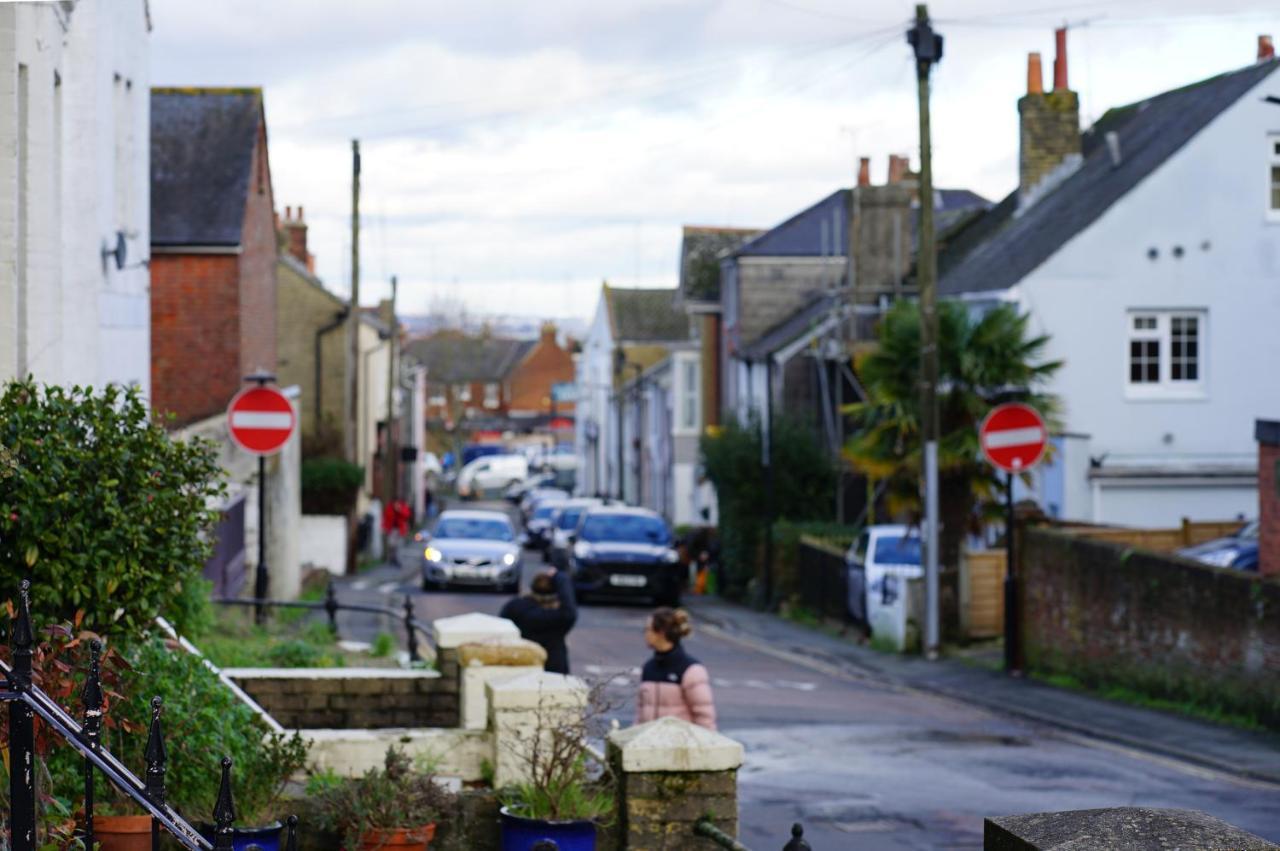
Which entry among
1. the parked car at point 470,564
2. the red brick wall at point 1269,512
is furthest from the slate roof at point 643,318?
the red brick wall at point 1269,512

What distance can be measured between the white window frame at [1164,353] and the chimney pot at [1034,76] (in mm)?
8210

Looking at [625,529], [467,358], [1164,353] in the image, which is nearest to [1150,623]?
[1164,353]

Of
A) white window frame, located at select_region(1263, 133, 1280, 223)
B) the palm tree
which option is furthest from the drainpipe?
white window frame, located at select_region(1263, 133, 1280, 223)

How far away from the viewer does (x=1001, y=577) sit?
88.7 feet

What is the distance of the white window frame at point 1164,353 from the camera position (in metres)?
32.3

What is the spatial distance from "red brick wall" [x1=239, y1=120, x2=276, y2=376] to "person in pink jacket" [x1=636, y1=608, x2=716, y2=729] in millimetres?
21097

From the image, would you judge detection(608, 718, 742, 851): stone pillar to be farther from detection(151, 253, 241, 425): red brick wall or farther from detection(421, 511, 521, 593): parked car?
detection(421, 511, 521, 593): parked car

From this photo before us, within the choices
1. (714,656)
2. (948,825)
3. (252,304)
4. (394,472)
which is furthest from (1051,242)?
(394,472)

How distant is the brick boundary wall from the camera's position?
1179 centimetres

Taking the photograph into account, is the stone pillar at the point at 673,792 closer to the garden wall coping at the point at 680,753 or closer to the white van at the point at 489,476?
the garden wall coping at the point at 680,753

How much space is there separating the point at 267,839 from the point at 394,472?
2214 inches

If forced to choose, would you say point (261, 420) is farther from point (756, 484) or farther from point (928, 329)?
point (756, 484)

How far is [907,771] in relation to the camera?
1465cm

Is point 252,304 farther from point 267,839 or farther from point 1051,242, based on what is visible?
point 267,839
